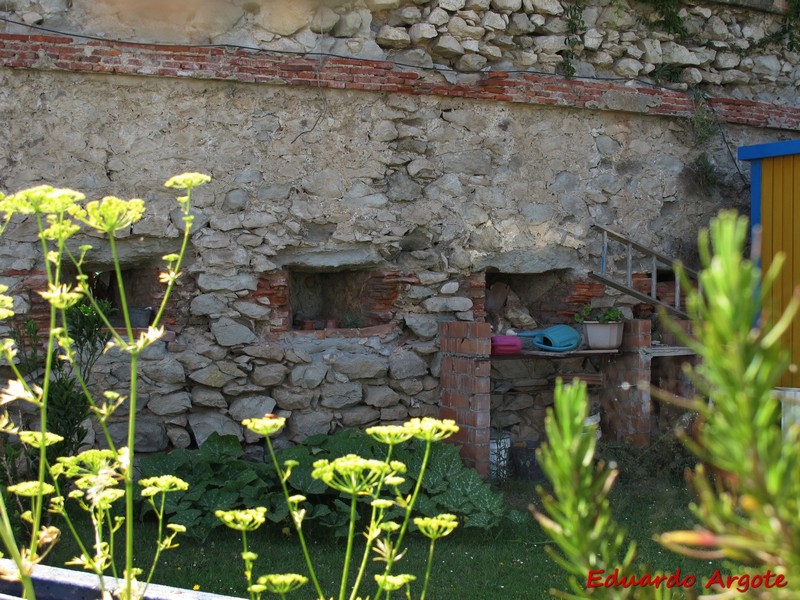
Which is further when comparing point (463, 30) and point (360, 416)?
point (463, 30)

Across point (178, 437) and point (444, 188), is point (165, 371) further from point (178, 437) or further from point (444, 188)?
point (444, 188)

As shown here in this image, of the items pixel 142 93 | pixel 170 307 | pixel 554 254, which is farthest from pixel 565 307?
pixel 142 93

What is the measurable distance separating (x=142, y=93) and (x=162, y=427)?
2259mm

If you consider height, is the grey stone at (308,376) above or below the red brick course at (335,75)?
below

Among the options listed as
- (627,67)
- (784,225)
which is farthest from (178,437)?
(784,225)

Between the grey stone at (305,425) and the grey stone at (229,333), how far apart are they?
25.5 inches

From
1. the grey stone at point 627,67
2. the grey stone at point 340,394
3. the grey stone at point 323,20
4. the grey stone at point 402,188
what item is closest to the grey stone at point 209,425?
the grey stone at point 340,394

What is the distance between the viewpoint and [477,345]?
6.55 m

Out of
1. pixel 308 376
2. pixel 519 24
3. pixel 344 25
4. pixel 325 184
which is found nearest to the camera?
pixel 308 376

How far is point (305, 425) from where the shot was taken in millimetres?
6559

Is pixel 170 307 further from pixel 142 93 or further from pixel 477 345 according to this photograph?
pixel 477 345

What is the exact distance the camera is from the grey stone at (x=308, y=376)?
6.57 metres

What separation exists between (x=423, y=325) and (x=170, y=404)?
75.9 inches

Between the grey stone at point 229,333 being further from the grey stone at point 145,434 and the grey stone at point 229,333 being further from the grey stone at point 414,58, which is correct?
the grey stone at point 414,58
